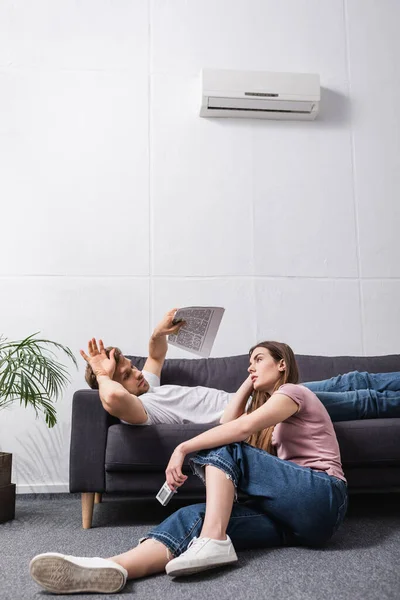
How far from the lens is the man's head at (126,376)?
95.7 inches

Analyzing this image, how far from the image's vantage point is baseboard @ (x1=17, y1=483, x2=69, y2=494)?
3.26 metres

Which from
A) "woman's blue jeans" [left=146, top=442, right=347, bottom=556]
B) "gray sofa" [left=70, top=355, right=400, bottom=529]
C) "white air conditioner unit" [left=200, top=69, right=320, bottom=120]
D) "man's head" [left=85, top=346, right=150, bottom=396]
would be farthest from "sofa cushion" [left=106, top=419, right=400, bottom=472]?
"white air conditioner unit" [left=200, top=69, right=320, bottom=120]

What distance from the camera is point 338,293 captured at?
3652mm

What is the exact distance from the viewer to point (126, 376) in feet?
8.12

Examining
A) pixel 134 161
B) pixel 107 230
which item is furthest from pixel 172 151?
pixel 107 230

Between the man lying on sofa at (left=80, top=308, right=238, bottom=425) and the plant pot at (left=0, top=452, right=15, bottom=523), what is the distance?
55 centimetres

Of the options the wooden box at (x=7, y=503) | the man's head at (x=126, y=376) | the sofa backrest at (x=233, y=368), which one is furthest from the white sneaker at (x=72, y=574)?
the sofa backrest at (x=233, y=368)

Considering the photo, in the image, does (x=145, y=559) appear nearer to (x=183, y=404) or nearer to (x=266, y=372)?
(x=266, y=372)

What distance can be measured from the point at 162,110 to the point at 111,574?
3.02 m

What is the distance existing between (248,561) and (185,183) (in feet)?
8.29

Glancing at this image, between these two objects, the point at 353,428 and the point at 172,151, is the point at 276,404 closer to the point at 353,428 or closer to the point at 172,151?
the point at 353,428

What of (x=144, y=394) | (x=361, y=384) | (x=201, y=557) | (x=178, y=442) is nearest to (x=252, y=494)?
(x=201, y=557)

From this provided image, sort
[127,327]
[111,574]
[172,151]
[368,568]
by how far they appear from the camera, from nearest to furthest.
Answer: [111,574], [368,568], [127,327], [172,151]

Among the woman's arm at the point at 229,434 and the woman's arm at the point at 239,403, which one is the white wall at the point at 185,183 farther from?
the woman's arm at the point at 229,434
